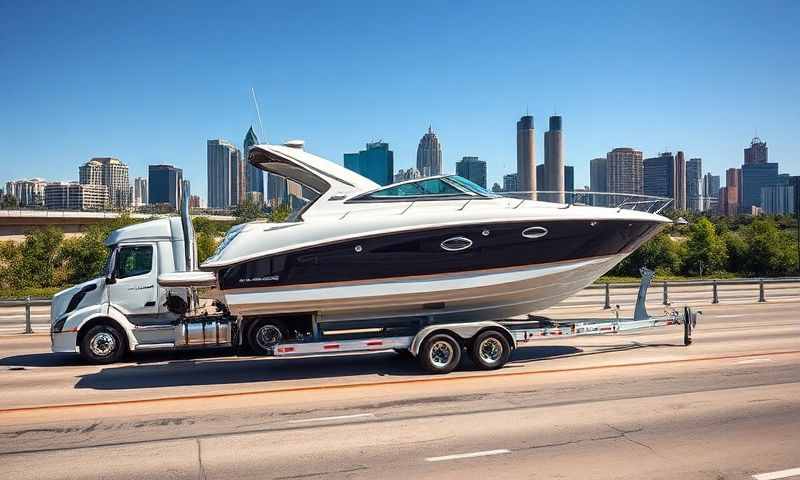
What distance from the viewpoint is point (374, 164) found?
14.6m

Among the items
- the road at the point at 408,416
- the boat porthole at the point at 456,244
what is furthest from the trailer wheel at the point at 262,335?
the boat porthole at the point at 456,244

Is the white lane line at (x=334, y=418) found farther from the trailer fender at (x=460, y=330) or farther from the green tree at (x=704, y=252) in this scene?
the green tree at (x=704, y=252)

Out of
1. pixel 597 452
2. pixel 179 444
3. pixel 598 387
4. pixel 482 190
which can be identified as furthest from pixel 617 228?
pixel 179 444

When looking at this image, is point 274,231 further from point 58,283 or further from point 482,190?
point 58,283

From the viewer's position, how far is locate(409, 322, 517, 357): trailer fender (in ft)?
35.6

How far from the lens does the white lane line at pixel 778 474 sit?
606cm

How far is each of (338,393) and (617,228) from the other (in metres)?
5.95

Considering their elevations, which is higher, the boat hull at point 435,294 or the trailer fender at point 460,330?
the boat hull at point 435,294

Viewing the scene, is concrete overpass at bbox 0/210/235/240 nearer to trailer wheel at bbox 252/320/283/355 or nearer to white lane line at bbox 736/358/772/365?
trailer wheel at bbox 252/320/283/355

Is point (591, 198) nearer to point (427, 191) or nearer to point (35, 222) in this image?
point (427, 191)

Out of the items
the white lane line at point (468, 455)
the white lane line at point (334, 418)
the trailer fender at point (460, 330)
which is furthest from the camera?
the trailer fender at point (460, 330)

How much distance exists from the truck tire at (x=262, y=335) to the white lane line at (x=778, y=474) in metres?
9.01

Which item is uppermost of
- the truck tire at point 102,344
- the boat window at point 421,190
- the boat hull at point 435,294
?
the boat window at point 421,190

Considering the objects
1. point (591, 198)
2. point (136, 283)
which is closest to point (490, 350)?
point (591, 198)
